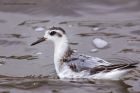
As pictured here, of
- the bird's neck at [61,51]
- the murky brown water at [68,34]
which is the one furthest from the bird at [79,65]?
the murky brown water at [68,34]

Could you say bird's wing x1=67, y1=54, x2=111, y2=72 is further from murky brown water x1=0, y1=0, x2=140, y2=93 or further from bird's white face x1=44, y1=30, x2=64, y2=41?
bird's white face x1=44, y1=30, x2=64, y2=41

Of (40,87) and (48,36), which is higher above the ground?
(48,36)

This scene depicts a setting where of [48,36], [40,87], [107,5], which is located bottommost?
[40,87]

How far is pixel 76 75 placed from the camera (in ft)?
37.1

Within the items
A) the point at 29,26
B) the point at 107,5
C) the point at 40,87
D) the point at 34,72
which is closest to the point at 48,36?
the point at 34,72

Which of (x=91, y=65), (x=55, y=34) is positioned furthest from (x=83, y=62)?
(x=55, y=34)

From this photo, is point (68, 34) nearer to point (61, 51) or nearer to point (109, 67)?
point (61, 51)

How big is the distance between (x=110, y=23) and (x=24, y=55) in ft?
9.13

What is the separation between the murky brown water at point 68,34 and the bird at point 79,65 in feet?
0.54

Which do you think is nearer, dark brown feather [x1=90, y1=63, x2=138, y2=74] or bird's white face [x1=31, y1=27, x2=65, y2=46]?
dark brown feather [x1=90, y1=63, x2=138, y2=74]

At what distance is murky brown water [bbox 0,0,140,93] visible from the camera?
1101 cm

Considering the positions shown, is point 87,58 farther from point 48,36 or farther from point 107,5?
point 107,5

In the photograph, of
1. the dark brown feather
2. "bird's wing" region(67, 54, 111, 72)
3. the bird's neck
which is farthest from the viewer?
the bird's neck

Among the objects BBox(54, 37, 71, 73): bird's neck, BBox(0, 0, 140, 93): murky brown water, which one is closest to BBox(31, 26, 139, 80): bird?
BBox(54, 37, 71, 73): bird's neck
